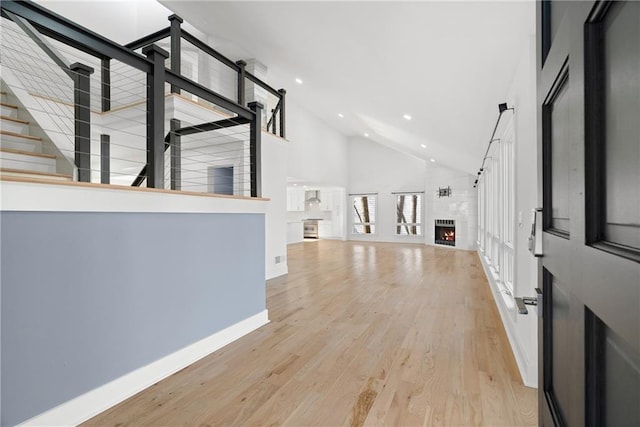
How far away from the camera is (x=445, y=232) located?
1030cm

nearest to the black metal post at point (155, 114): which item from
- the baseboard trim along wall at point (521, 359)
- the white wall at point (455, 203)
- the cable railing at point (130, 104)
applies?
the cable railing at point (130, 104)

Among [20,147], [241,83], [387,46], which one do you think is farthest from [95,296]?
[241,83]

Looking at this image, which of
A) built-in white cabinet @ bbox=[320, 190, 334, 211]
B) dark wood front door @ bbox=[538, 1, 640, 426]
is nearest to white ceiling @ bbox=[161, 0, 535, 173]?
dark wood front door @ bbox=[538, 1, 640, 426]

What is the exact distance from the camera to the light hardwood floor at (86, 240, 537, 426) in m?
1.78

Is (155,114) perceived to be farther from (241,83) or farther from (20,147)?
(241,83)

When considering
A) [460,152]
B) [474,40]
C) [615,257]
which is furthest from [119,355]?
[460,152]

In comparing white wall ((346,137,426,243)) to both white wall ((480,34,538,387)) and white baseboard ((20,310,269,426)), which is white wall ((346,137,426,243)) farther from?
white baseboard ((20,310,269,426))

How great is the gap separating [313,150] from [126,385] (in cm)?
870

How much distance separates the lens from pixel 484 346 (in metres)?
2.67

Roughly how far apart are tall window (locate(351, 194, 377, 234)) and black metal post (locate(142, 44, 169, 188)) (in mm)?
→ 10595

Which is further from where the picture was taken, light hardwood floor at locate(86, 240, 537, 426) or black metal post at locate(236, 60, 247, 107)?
black metal post at locate(236, 60, 247, 107)

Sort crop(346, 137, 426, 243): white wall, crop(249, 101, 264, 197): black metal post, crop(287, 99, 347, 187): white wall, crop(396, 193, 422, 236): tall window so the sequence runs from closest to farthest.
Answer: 1. crop(249, 101, 264, 197): black metal post
2. crop(287, 99, 347, 187): white wall
3. crop(396, 193, 422, 236): tall window
4. crop(346, 137, 426, 243): white wall

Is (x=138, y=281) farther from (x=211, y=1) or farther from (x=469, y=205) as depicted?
(x=469, y=205)

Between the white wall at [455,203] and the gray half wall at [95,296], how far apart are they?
870cm
